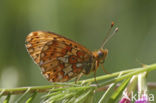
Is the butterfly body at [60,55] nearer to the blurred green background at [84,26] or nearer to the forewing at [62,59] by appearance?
the forewing at [62,59]

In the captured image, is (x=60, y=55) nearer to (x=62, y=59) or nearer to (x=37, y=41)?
(x=62, y=59)

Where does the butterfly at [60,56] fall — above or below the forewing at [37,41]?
below

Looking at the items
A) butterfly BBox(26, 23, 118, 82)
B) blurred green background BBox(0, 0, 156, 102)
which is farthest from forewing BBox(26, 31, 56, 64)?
blurred green background BBox(0, 0, 156, 102)

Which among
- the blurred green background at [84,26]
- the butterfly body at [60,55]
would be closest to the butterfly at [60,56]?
the butterfly body at [60,55]

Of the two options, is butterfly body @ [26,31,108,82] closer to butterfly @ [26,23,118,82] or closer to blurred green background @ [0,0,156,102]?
butterfly @ [26,23,118,82]

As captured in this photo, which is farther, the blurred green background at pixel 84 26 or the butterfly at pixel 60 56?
the blurred green background at pixel 84 26

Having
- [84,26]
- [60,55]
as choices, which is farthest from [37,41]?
[84,26]

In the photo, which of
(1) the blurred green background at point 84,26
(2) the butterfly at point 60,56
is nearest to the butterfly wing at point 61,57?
(2) the butterfly at point 60,56

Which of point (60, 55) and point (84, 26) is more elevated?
point (60, 55)

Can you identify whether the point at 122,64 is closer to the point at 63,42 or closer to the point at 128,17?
the point at 128,17
